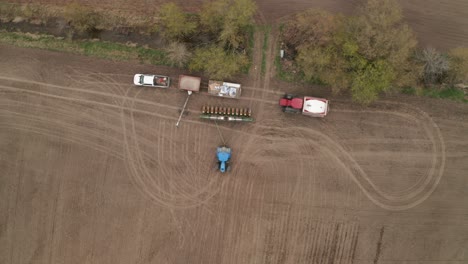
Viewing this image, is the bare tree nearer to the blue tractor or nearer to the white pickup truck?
the blue tractor

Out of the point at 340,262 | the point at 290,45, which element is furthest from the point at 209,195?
the point at 290,45

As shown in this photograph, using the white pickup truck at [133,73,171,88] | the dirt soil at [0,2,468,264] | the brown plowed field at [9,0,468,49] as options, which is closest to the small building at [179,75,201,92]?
the dirt soil at [0,2,468,264]

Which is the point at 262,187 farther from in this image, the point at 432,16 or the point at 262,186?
the point at 432,16

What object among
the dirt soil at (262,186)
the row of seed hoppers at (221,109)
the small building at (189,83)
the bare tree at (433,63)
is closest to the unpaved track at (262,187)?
the dirt soil at (262,186)

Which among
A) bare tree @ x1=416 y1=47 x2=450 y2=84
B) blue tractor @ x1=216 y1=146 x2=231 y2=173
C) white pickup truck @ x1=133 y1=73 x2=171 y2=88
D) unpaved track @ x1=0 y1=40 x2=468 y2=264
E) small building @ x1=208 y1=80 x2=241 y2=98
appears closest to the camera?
bare tree @ x1=416 y1=47 x2=450 y2=84

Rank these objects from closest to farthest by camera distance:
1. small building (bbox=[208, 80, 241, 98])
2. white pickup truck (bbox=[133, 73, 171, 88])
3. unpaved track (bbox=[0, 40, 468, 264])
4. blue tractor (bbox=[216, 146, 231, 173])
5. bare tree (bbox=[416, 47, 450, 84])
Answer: bare tree (bbox=[416, 47, 450, 84]) < blue tractor (bbox=[216, 146, 231, 173]) < small building (bbox=[208, 80, 241, 98]) < white pickup truck (bbox=[133, 73, 171, 88]) < unpaved track (bbox=[0, 40, 468, 264])

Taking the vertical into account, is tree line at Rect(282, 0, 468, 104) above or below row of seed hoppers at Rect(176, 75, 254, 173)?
above

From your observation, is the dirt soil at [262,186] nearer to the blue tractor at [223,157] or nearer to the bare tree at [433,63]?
the blue tractor at [223,157]
